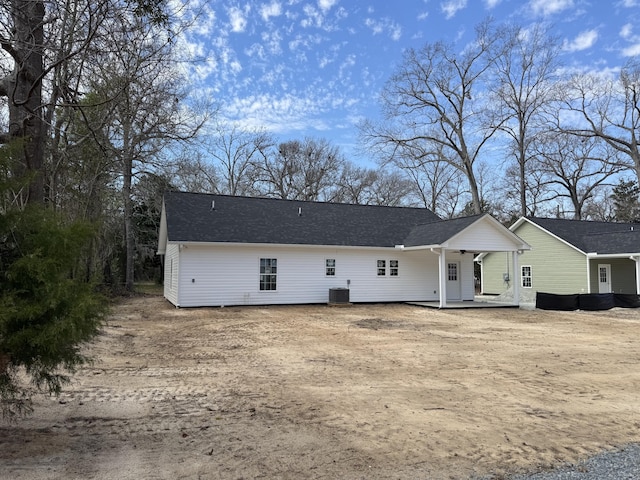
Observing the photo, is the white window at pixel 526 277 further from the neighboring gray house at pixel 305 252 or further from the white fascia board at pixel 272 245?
the white fascia board at pixel 272 245

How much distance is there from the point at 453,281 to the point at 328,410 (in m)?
18.0

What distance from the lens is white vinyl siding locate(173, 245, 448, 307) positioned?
17797 mm

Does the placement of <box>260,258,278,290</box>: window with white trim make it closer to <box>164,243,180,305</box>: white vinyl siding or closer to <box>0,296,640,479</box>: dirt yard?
<box>164,243,180,305</box>: white vinyl siding

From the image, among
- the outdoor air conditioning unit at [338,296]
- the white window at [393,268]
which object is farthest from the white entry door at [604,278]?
the outdoor air conditioning unit at [338,296]

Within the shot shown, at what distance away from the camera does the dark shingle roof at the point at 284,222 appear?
18.4 m

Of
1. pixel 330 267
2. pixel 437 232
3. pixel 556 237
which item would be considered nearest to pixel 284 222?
pixel 330 267

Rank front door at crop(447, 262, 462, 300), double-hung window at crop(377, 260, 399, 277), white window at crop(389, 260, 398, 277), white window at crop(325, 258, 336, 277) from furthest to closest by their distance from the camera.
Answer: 1. front door at crop(447, 262, 462, 300)
2. white window at crop(389, 260, 398, 277)
3. double-hung window at crop(377, 260, 399, 277)
4. white window at crop(325, 258, 336, 277)

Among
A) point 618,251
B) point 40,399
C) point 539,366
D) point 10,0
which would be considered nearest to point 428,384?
point 539,366

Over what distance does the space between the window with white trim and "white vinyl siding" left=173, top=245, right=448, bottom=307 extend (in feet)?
0.56

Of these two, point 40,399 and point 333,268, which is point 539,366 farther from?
point 333,268

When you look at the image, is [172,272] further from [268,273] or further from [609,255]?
[609,255]

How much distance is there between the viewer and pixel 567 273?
958 inches

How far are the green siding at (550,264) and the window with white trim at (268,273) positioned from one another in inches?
482

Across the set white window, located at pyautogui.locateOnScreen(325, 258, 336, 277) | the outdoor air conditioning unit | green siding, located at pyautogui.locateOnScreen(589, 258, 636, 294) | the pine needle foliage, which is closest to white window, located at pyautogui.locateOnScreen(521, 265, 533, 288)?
green siding, located at pyautogui.locateOnScreen(589, 258, 636, 294)
